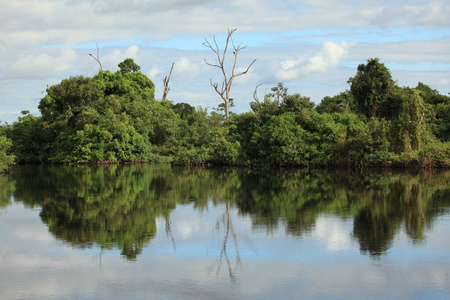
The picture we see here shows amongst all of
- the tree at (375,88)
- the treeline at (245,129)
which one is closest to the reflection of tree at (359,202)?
the treeline at (245,129)

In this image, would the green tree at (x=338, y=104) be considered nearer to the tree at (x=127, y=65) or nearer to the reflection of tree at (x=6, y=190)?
the tree at (x=127, y=65)

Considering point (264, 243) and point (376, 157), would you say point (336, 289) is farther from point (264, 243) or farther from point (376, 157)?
point (376, 157)

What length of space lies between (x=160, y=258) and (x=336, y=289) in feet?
11.6

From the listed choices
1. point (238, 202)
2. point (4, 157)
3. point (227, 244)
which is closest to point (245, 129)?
point (4, 157)

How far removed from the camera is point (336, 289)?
7930mm

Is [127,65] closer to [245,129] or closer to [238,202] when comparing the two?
[245,129]

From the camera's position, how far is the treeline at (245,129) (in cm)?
3152

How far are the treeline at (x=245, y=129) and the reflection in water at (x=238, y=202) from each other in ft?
14.1

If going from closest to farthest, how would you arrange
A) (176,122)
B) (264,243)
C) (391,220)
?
(264,243) → (391,220) → (176,122)

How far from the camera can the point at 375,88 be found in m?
35.8

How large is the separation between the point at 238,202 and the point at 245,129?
2305cm

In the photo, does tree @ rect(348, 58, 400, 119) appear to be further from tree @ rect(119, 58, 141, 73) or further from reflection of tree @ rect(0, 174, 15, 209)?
tree @ rect(119, 58, 141, 73)

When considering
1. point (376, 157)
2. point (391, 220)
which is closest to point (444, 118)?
point (376, 157)

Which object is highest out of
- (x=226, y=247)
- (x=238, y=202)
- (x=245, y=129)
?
(x=245, y=129)
